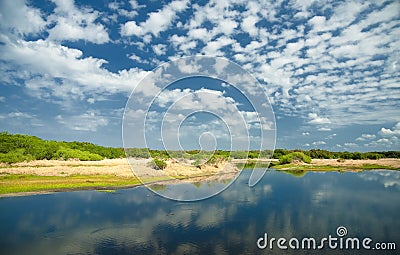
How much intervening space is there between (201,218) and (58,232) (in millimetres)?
12461

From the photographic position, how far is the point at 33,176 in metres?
47.7

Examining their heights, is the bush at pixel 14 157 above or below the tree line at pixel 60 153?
below

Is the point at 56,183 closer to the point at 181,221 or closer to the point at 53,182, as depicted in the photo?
the point at 53,182

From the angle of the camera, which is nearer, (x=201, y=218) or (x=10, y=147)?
(x=201, y=218)

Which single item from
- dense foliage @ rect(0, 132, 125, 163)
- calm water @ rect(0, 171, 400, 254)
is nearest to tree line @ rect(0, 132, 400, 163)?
dense foliage @ rect(0, 132, 125, 163)

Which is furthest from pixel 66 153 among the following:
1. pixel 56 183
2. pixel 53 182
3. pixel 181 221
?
pixel 181 221

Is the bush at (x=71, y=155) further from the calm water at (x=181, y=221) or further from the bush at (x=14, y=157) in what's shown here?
the calm water at (x=181, y=221)

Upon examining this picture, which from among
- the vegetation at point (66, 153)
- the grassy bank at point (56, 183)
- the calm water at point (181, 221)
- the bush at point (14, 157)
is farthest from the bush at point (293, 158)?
the bush at point (14, 157)

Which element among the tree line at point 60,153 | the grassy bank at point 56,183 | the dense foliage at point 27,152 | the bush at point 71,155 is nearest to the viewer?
the grassy bank at point 56,183

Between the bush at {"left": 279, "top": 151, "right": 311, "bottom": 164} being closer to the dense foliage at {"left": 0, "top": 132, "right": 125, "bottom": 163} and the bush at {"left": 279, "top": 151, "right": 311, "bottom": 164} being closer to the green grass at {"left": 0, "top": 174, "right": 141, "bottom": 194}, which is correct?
the green grass at {"left": 0, "top": 174, "right": 141, "bottom": 194}

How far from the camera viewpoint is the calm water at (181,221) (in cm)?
2191

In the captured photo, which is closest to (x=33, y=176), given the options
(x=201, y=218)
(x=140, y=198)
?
(x=140, y=198)

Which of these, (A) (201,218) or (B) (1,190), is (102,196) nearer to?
(B) (1,190)

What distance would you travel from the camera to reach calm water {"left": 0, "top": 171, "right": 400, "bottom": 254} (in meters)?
21.9
